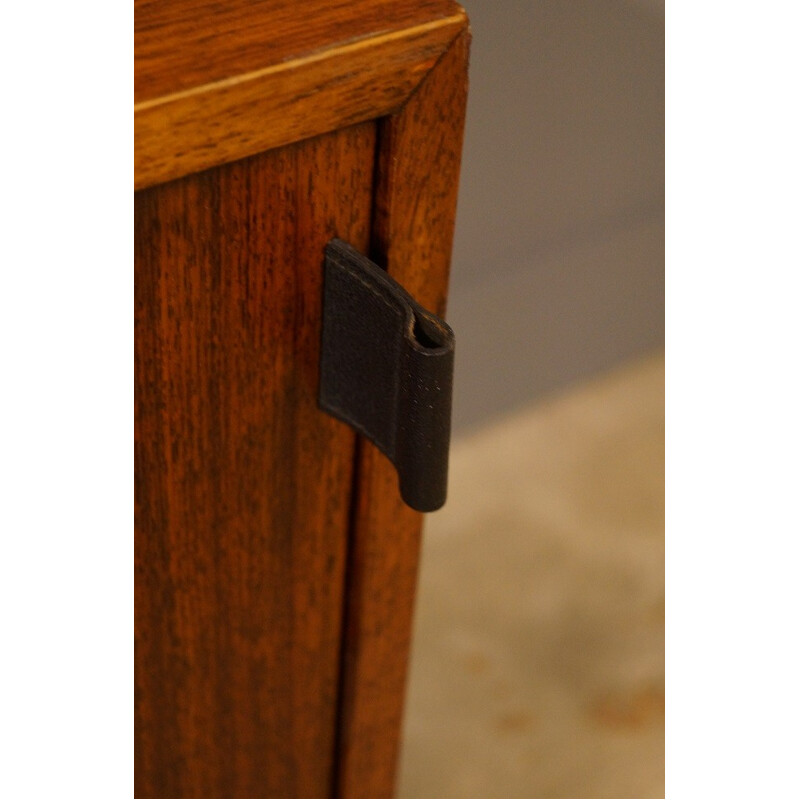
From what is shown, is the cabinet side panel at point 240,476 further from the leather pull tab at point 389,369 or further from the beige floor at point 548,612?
the beige floor at point 548,612

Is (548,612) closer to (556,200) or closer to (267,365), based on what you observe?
(556,200)

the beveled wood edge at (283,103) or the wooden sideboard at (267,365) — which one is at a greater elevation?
the beveled wood edge at (283,103)

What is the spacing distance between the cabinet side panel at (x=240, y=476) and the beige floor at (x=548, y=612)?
1.77ft

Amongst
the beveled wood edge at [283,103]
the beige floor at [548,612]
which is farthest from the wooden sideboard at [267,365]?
the beige floor at [548,612]

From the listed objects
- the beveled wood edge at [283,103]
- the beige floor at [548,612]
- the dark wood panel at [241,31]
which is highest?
the dark wood panel at [241,31]

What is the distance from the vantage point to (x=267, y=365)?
470 mm

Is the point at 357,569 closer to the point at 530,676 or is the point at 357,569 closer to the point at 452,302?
the point at 530,676

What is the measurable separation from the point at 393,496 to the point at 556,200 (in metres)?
0.85

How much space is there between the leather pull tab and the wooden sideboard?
0.04ft

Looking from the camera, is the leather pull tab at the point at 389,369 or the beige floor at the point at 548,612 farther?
the beige floor at the point at 548,612

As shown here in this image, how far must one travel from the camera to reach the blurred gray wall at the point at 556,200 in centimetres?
115

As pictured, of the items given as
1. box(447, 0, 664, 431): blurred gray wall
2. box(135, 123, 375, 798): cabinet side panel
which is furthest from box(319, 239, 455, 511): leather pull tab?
box(447, 0, 664, 431): blurred gray wall

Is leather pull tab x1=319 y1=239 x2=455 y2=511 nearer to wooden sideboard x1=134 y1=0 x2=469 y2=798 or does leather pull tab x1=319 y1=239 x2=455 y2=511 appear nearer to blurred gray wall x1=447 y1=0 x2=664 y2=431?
wooden sideboard x1=134 y1=0 x2=469 y2=798

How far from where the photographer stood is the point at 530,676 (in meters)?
1.21
